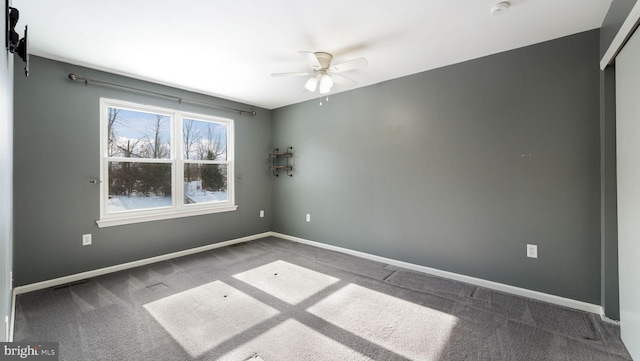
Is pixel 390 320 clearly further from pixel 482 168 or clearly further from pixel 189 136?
pixel 189 136

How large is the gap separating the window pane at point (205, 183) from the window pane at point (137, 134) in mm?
449

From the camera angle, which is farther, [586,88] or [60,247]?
[60,247]

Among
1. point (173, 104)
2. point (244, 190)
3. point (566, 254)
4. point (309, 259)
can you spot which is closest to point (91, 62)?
point (173, 104)

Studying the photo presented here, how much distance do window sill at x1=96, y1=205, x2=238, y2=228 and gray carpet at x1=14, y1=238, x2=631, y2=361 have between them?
618 mm

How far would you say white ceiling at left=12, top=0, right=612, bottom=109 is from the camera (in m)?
2.10

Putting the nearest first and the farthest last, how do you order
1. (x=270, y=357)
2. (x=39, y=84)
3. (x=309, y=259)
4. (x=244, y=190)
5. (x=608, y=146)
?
(x=270, y=357) → (x=608, y=146) → (x=39, y=84) → (x=309, y=259) → (x=244, y=190)

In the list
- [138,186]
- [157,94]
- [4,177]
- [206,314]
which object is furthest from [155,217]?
[4,177]

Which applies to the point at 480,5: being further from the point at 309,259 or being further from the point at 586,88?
the point at 309,259

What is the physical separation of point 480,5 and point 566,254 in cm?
228

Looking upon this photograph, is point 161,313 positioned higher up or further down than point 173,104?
further down

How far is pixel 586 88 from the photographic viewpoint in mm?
2434

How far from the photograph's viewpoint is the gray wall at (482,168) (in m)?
2.48

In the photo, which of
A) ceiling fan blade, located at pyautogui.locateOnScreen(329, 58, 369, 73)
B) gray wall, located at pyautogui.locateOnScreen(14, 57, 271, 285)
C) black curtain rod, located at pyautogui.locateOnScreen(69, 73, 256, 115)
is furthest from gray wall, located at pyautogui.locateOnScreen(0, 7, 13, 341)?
ceiling fan blade, located at pyautogui.locateOnScreen(329, 58, 369, 73)

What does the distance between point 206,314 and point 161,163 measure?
94.3 inches
